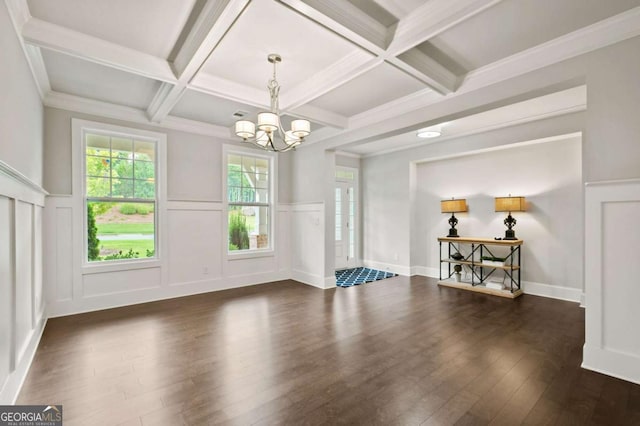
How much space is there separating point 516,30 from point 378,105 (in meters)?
1.87

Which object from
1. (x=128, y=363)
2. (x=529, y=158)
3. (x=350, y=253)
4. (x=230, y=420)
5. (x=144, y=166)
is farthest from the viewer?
(x=350, y=253)

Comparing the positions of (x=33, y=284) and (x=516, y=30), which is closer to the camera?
(x=516, y=30)

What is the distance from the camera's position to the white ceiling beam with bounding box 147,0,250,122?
6.87 ft

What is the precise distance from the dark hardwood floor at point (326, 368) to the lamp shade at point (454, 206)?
191 centimetres

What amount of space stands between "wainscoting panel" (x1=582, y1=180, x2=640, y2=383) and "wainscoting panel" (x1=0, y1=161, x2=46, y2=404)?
13.9 feet

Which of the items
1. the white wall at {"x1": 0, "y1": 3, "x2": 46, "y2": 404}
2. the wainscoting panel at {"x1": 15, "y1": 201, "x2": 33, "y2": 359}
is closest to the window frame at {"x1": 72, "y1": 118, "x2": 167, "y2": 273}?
the white wall at {"x1": 0, "y1": 3, "x2": 46, "y2": 404}

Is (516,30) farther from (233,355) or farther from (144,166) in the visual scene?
(144,166)

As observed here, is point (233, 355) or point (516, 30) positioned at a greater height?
point (516, 30)

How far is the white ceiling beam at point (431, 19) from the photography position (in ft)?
6.94

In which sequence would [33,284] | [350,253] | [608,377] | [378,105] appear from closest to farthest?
[608,377], [33,284], [378,105], [350,253]

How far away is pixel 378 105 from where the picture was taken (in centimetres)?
416

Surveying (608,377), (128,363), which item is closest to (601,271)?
(608,377)

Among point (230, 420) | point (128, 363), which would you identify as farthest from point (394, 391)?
point (128, 363)

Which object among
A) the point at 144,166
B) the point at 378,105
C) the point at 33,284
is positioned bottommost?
the point at 33,284
